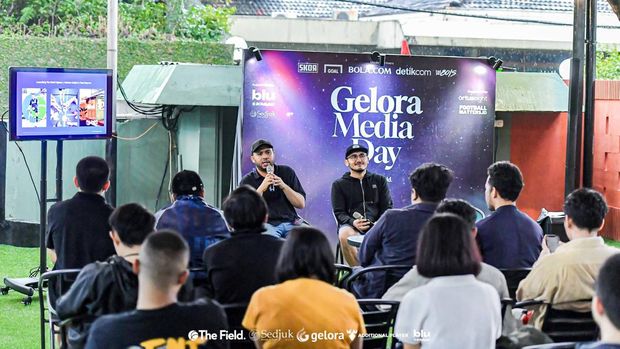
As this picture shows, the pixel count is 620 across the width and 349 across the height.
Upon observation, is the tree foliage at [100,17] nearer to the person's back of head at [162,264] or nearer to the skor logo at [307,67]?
the skor logo at [307,67]

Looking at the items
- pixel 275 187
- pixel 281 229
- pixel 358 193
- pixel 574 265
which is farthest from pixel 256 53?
pixel 574 265

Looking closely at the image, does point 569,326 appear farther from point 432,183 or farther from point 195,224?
point 195,224

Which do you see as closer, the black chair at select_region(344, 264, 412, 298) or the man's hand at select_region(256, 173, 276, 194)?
the black chair at select_region(344, 264, 412, 298)

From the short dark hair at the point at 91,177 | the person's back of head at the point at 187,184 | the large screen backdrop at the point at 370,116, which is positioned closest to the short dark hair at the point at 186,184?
the person's back of head at the point at 187,184

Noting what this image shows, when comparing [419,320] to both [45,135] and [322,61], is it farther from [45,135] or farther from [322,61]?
[322,61]

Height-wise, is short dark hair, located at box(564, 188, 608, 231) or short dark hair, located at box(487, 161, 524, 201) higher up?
short dark hair, located at box(487, 161, 524, 201)

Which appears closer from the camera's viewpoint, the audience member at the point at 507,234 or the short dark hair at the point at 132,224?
the short dark hair at the point at 132,224

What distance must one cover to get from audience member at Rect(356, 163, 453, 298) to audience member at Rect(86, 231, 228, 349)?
245 cm

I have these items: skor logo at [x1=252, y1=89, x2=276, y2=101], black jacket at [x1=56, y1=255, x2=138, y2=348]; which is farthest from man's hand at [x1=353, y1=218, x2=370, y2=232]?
black jacket at [x1=56, y1=255, x2=138, y2=348]

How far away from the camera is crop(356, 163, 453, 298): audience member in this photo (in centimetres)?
644

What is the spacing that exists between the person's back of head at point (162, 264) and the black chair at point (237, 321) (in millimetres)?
1162

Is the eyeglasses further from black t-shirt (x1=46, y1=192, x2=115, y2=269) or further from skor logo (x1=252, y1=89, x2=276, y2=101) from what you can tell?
black t-shirt (x1=46, y1=192, x2=115, y2=269)

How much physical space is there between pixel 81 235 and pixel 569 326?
9.40 feet

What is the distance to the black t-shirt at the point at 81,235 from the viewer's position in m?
6.45
